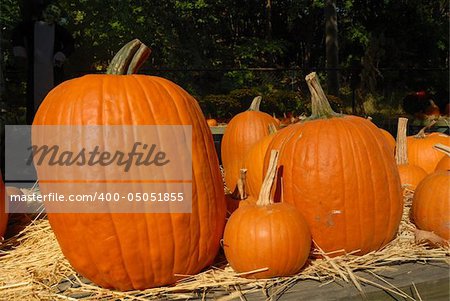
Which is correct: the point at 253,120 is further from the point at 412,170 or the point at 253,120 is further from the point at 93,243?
the point at 93,243

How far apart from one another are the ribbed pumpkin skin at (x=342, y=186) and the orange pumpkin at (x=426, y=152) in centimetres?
118

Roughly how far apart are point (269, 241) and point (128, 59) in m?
0.82

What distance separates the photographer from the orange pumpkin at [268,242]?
1.54 meters

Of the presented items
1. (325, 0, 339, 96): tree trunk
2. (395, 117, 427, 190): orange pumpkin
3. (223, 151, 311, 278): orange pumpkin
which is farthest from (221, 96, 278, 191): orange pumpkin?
(325, 0, 339, 96): tree trunk

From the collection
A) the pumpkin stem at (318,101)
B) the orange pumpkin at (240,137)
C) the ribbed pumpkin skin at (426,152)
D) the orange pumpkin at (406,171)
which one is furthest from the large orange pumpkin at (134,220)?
the ribbed pumpkin skin at (426,152)

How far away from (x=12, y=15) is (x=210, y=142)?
39.7 ft

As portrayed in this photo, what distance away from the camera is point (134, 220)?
4.88 feet

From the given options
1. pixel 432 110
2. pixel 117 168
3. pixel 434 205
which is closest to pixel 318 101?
pixel 434 205

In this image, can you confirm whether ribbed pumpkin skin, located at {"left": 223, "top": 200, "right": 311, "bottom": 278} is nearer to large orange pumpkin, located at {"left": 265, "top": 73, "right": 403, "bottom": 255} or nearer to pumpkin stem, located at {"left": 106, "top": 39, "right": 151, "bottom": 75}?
large orange pumpkin, located at {"left": 265, "top": 73, "right": 403, "bottom": 255}

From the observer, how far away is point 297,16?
642 inches

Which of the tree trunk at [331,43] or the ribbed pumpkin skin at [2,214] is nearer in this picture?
the ribbed pumpkin skin at [2,214]

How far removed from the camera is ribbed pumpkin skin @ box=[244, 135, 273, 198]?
2.37 meters

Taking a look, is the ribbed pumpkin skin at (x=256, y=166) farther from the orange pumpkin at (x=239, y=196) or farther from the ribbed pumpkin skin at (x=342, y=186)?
the ribbed pumpkin skin at (x=342, y=186)

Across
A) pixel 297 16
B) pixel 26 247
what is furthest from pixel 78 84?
pixel 297 16
